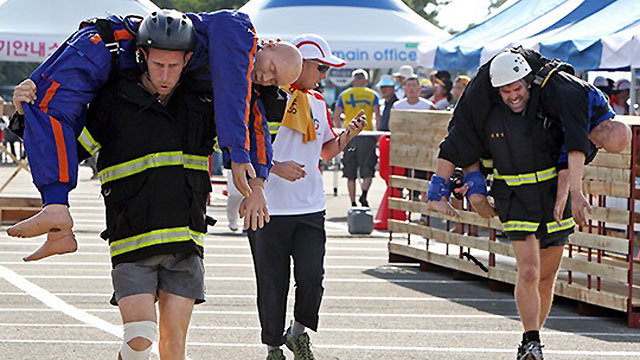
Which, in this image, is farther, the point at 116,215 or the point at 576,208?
the point at 576,208

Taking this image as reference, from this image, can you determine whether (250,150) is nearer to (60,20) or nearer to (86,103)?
(86,103)

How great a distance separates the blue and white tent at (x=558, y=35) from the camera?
44.4 ft

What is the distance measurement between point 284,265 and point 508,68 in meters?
1.69

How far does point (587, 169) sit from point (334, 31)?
553 inches

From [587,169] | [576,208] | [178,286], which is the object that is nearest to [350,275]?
[587,169]

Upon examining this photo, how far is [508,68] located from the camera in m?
7.43

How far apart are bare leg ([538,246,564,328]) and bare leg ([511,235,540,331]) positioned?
0.56 feet

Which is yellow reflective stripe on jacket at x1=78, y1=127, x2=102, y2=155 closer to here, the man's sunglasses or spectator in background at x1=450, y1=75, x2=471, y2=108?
the man's sunglasses

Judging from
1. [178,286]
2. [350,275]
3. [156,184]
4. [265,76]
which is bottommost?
[350,275]

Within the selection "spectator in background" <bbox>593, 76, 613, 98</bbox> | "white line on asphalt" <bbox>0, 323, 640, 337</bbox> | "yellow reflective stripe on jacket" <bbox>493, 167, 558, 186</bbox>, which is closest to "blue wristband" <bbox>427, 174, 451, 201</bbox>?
"yellow reflective stripe on jacket" <bbox>493, 167, 558, 186</bbox>

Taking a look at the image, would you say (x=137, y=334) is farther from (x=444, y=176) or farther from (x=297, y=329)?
(x=444, y=176)

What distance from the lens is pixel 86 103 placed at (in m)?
5.07

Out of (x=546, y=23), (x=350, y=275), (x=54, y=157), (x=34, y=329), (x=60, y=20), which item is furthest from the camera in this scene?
(x=60, y=20)

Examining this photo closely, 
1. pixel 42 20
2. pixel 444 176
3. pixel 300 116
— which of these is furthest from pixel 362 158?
pixel 300 116
